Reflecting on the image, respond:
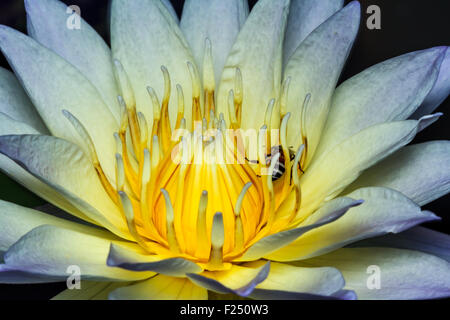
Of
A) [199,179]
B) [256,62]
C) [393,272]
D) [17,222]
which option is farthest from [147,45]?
[393,272]

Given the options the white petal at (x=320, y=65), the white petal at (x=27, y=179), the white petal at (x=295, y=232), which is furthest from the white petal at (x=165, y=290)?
the white petal at (x=320, y=65)

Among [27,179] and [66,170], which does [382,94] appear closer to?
[66,170]

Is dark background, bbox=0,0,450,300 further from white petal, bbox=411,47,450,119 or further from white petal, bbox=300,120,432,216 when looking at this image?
white petal, bbox=300,120,432,216

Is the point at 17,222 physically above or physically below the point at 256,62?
below

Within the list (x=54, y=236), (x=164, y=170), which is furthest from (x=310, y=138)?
(x=54, y=236)

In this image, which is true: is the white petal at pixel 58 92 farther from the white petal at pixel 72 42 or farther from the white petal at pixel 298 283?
the white petal at pixel 298 283

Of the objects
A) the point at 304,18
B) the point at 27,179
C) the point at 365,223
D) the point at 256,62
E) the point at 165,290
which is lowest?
the point at 165,290

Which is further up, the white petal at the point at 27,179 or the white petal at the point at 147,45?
the white petal at the point at 147,45

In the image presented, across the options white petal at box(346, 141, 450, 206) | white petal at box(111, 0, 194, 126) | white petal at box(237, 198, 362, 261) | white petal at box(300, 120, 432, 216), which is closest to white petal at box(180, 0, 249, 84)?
white petal at box(111, 0, 194, 126)
